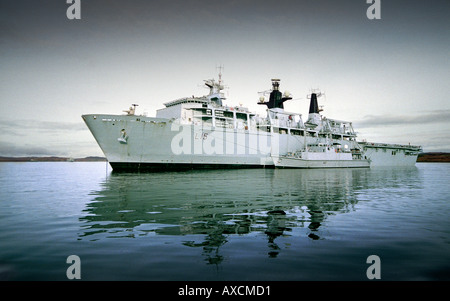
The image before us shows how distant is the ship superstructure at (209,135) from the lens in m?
27.5

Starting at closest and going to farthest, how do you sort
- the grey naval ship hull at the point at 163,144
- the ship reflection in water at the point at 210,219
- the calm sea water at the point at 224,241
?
the calm sea water at the point at 224,241 < the ship reflection in water at the point at 210,219 < the grey naval ship hull at the point at 163,144

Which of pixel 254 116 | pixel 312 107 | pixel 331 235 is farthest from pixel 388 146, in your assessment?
pixel 331 235

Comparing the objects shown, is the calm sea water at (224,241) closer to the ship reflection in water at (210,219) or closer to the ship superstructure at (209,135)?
the ship reflection in water at (210,219)

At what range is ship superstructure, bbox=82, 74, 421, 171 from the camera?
27.5 m

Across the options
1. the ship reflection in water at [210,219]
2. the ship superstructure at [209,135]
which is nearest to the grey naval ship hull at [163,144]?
the ship superstructure at [209,135]

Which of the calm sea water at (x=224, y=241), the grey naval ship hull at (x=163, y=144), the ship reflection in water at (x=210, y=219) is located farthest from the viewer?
the grey naval ship hull at (x=163, y=144)

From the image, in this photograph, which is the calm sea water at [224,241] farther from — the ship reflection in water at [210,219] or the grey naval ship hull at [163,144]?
the grey naval ship hull at [163,144]

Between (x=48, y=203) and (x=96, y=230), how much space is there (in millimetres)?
5852

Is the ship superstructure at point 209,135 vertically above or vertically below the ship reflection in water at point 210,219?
above

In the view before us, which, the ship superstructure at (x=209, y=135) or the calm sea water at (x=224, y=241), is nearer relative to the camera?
the calm sea water at (x=224, y=241)

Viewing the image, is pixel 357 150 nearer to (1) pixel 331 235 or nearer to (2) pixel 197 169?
(2) pixel 197 169

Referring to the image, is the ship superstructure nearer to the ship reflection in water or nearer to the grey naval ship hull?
the grey naval ship hull

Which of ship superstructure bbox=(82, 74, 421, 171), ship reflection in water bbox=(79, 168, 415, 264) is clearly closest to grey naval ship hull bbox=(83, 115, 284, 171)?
ship superstructure bbox=(82, 74, 421, 171)

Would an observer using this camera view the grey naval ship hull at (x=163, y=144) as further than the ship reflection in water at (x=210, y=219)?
Yes
